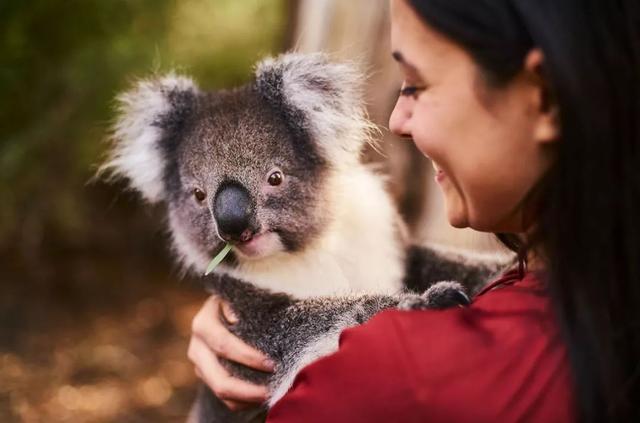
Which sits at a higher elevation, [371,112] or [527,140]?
[527,140]

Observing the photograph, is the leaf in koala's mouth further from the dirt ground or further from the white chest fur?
the dirt ground

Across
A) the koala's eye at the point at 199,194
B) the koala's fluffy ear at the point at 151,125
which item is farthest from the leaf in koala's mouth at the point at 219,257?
the koala's fluffy ear at the point at 151,125

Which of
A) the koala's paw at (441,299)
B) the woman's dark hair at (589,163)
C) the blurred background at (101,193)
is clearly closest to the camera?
the woman's dark hair at (589,163)

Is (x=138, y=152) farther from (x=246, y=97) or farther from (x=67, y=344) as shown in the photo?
(x=67, y=344)

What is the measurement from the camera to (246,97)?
1854mm

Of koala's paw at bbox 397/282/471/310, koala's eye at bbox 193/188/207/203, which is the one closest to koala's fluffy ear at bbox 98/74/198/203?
koala's eye at bbox 193/188/207/203

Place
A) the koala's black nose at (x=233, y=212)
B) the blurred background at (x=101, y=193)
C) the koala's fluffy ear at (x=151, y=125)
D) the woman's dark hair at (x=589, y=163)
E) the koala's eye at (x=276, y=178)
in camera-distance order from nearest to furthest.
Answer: the woman's dark hair at (x=589, y=163), the koala's black nose at (x=233, y=212), the koala's eye at (x=276, y=178), the koala's fluffy ear at (x=151, y=125), the blurred background at (x=101, y=193)

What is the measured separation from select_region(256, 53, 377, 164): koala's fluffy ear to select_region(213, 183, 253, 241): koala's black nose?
25 cm

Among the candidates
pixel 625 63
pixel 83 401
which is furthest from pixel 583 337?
pixel 83 401

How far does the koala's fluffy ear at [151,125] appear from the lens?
6.34 ft

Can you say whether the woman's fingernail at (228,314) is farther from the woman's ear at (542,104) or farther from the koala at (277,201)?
the woman's ear at (542,104)

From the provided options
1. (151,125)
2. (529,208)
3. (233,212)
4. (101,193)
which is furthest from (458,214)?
(101,193)

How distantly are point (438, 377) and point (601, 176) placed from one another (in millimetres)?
293

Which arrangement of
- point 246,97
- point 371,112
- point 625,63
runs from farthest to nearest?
point 371,112, point 246,97, point 625,63
